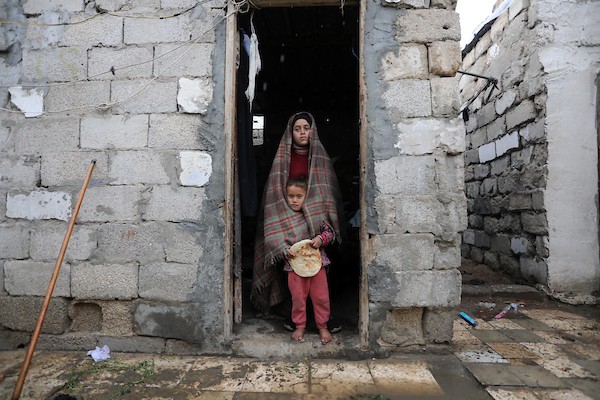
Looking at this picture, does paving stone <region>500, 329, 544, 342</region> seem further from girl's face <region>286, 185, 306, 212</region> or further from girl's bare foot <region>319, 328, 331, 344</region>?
girl's face <region>286, 185, 306, 212</region>

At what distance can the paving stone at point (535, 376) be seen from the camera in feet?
8.05

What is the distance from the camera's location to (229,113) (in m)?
3.05

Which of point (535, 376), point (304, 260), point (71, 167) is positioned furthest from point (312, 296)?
point (71, 167)

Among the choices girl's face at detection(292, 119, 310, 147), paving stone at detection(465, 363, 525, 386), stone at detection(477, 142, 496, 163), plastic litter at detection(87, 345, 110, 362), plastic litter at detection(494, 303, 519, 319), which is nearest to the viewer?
paving stone at detection(465, 363, 525, 386)

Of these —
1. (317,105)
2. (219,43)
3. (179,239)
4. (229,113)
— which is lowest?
(179,239)

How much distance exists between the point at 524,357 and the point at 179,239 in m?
2.91

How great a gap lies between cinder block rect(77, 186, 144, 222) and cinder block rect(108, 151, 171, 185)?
75 millimetres

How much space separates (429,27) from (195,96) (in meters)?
2.01

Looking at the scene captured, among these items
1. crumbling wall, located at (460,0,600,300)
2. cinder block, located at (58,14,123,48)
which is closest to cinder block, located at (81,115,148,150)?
cinder block, located at (58,14,123,48)

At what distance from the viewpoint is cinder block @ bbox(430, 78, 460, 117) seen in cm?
296

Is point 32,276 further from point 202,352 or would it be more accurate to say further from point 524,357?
point 524,357

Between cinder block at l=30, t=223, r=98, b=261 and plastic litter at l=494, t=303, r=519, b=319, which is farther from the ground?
cinder block at l=30, t=223, r=98, b=261

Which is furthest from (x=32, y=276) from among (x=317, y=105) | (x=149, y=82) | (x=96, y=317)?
(x=317, y=105)

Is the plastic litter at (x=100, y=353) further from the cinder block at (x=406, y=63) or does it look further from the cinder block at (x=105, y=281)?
the cinder block at (x=406, y=63)
